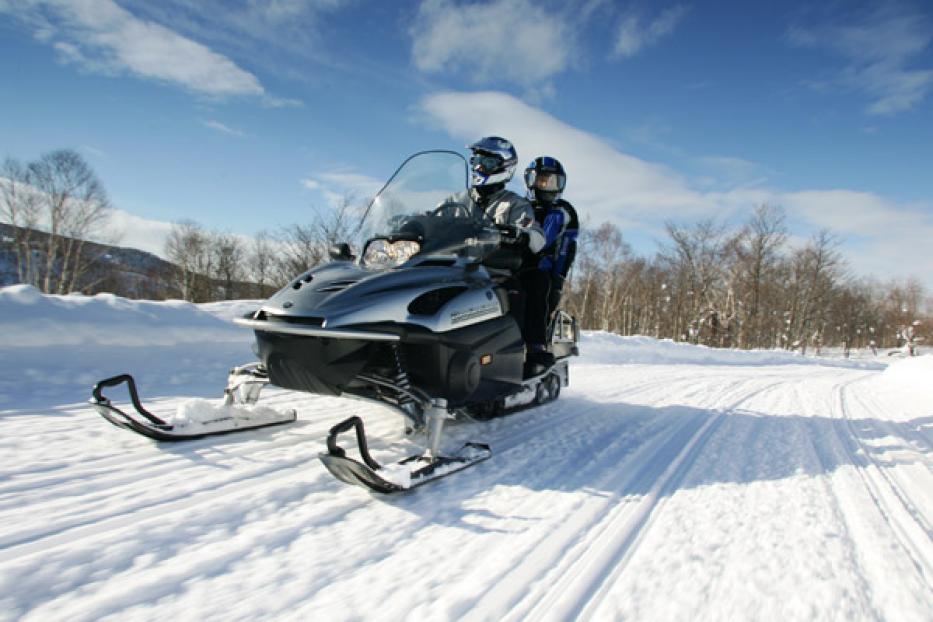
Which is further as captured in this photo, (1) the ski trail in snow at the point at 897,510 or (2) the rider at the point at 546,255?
(2) the rider at the point at 546,255

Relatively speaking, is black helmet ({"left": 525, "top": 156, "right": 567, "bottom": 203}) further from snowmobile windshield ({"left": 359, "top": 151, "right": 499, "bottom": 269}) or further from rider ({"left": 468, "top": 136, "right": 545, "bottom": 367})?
snowmobile windshield ({"left": 359, "top": 151, "right": 499, "bottom": 269})

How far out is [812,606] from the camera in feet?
5.46

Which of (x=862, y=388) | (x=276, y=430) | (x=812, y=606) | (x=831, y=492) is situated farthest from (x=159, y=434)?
(x=862, y=388)

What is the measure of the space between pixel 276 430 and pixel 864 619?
3.14m

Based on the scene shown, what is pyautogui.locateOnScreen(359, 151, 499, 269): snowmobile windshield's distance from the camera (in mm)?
3240

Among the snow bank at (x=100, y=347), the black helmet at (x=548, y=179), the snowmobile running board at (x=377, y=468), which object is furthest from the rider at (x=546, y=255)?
the snow bank at (x=100, y=347)

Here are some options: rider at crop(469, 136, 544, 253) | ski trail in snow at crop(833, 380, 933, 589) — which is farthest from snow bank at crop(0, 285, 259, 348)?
ski trail in snow at crop(833, 380, 933, 589)

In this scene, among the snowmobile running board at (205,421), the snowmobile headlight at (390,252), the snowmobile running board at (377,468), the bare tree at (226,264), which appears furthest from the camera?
the bare tree at (226,264)

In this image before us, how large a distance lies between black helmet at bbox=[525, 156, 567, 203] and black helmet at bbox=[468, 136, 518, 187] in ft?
2.46

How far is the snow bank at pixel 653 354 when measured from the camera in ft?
42.4

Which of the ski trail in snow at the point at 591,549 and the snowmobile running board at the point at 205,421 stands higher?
the snowmobile running board at the point at 205,421

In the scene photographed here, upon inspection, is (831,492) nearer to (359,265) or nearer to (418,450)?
(418,450)

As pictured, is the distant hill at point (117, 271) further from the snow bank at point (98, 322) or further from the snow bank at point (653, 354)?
the snow bank at point (653, 354)

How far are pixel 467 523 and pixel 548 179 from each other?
3.72 metres
